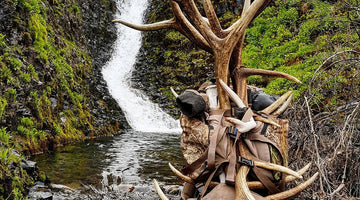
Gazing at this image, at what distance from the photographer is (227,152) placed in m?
2.26

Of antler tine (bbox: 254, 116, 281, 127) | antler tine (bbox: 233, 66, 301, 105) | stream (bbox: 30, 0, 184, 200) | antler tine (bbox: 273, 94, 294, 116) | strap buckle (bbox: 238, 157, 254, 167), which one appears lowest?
stream (bbox: 30, 0, 184, 200)

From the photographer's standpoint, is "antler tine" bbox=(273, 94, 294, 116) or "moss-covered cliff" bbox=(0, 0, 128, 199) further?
"moss-covered cliff" bbox=(0, 0, 128, 199)

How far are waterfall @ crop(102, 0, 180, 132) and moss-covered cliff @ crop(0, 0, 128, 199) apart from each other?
1454 mm

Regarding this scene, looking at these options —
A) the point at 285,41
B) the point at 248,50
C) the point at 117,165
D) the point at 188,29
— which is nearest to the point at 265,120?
the point at 188,29

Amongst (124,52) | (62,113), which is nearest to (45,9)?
(62,113)

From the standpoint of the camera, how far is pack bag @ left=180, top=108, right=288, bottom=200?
2199 millimetres

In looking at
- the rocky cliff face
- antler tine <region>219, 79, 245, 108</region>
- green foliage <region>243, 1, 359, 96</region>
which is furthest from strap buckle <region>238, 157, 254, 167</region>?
green foliage <region>243, 1, 359, 96</region>

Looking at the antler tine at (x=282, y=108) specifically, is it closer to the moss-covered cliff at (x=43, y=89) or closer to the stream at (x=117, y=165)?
the moss-covered cliff at (x=43, y=89)

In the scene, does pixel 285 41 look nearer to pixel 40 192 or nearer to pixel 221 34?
pixel 221 34

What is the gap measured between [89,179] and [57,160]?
2017 mm

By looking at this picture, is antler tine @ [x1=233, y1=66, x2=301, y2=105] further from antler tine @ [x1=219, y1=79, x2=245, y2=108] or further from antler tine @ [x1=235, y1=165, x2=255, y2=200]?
antler tine @ [x1=235, y1=165, x2=255, y2=200]

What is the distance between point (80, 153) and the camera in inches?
376

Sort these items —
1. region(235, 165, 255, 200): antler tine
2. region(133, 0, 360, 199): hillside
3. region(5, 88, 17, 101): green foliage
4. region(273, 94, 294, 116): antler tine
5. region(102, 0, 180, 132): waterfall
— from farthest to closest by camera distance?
region(102, 0, 180, 132): waterfall → region(5, 88, 17, 101): green foliage → region(133, 0, 360, 199): hillside → region(273, 94, 294, 116): antler tine → region(235, 165, 255, 200): antler tine

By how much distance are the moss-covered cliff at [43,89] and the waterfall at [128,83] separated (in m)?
1.45
